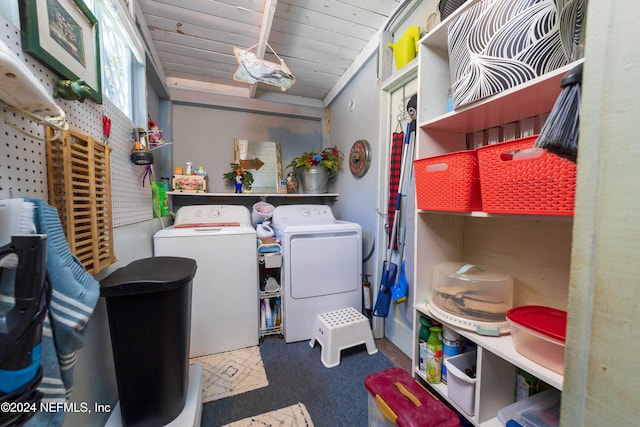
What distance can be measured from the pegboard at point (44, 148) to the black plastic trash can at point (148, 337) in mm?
425

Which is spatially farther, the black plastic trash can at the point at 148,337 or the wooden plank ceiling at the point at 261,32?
the wooden plank ceiling at the point at 261,32

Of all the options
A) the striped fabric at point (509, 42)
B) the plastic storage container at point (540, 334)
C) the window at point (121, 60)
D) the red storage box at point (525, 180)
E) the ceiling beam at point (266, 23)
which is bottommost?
the plastic storage container at point (540, 334)

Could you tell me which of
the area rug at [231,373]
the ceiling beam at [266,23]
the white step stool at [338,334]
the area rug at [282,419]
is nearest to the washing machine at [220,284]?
the area rug at [231,373]

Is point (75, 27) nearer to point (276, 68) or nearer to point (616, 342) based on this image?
point (276, 68)

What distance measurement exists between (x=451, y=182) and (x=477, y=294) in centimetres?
49

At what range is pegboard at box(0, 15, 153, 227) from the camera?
64 centimetres

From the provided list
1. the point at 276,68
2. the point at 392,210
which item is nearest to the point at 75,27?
the point at 276,68

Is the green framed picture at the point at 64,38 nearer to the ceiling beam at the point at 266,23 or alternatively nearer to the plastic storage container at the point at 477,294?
the ceiling beam at the point at 266,23

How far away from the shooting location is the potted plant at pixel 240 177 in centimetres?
266

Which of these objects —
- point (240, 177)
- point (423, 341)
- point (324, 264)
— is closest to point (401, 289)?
point (423, 341)

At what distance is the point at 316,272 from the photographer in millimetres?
1982

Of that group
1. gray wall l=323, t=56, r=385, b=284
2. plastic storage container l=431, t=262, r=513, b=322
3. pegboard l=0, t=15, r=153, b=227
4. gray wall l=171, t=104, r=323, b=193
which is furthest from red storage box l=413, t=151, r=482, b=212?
gray wall l=171, t=104, r=323, b=193

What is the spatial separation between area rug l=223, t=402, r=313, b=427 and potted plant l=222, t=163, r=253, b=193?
6.63ft

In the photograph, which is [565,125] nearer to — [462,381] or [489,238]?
[489,238]
